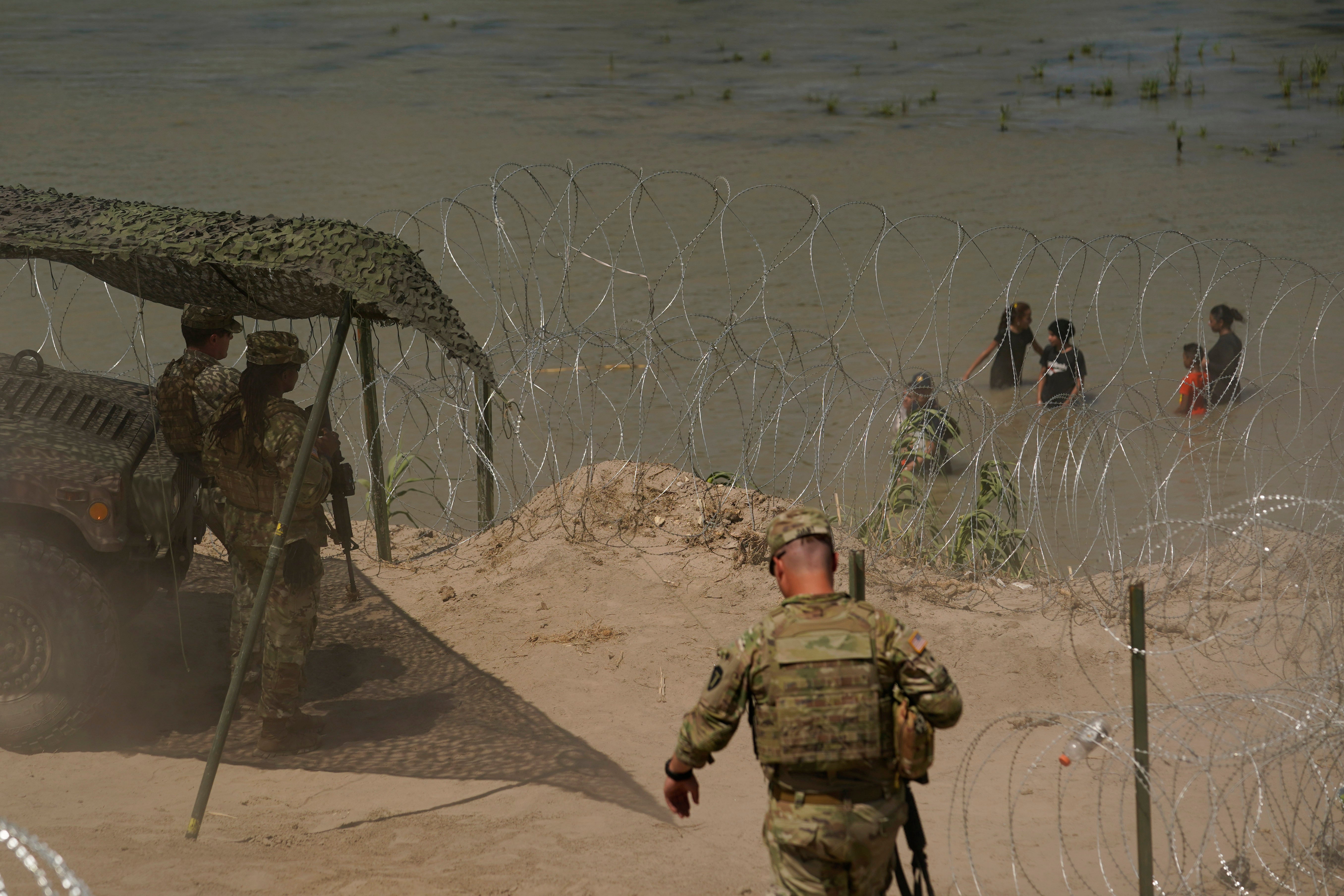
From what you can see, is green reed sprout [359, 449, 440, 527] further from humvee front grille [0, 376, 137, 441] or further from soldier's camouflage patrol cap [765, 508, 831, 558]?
soldier's camouflage patrol cap [765, 508, 831, 558]

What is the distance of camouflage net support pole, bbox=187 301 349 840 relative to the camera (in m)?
4.55

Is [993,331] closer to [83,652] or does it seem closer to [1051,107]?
[83,652]

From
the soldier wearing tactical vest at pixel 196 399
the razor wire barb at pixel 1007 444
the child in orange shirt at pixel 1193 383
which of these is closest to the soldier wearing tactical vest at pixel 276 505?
the soldier wearing tactical vest at pixel 196 399

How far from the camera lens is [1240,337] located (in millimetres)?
12164

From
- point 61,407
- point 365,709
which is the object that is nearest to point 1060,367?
point 365,709

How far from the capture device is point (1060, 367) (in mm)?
7312

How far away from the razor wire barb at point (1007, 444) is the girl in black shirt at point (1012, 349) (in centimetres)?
18

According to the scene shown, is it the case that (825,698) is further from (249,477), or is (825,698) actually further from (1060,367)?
(1060,367)

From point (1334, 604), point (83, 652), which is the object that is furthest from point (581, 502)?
point (1334, 604)

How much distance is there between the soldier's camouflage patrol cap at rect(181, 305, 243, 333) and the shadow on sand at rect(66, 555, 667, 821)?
4.23ft

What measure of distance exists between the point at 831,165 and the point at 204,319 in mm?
15879

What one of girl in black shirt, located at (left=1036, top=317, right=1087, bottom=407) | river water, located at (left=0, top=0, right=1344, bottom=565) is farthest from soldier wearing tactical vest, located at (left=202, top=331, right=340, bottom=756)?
girl in black shirt, located at (left=1036, top=317, right=1087, bottom=407)

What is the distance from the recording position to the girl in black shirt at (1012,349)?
1038 cm

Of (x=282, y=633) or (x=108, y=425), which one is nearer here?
(x=282, y=633)
